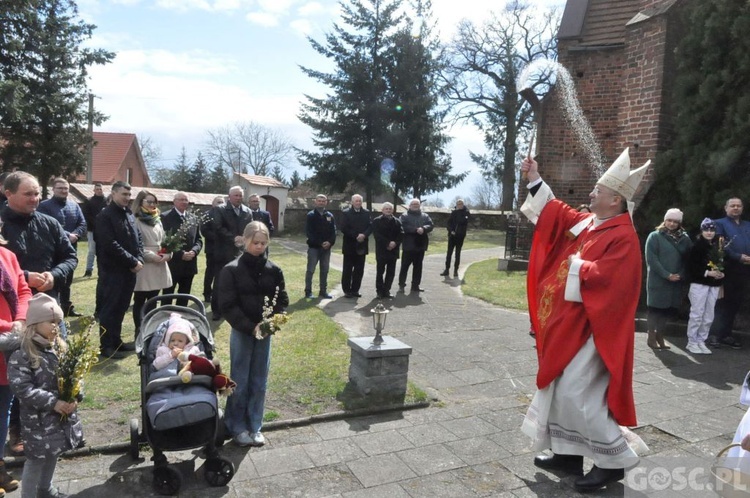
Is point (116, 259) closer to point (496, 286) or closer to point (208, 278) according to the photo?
point (208, 278)

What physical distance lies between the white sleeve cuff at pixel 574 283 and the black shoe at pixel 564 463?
1.18 m

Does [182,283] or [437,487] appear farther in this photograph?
[182,283]

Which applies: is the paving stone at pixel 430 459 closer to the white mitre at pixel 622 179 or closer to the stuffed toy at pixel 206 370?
the stuffed toy at pixel 206 370

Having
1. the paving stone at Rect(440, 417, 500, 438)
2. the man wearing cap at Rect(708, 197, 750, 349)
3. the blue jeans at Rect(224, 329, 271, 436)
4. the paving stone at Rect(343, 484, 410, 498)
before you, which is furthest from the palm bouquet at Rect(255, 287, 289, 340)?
the man wearing cap at Rect(708, 197, 750, 349)

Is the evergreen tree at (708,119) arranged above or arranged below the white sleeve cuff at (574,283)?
above

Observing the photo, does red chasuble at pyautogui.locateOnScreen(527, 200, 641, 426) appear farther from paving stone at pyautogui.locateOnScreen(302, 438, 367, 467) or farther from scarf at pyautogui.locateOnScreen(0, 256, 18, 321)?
scarf at pyautogui.locateOnScreen(0, 256, 18, 321)

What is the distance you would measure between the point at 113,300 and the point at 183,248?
168cm

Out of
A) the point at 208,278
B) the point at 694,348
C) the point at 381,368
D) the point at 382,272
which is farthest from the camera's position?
the point at 382,272

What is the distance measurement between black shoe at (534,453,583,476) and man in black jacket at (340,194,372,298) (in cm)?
640

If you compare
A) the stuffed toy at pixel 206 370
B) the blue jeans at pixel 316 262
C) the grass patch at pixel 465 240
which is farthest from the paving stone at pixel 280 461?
the grass patch at pixel 465 240

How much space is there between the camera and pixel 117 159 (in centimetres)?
4269

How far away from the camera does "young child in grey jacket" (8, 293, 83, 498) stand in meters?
3.20

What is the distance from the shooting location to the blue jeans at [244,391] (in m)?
4.33

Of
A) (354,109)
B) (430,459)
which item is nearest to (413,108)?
(354,109)
